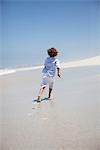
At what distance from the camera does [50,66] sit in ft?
11.5

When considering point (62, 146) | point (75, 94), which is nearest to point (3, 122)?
point (62, 146)

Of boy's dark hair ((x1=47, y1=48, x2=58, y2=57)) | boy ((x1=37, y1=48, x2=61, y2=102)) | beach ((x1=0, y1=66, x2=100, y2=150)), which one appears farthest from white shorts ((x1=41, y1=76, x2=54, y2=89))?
boy's dark hair ((x1=47, y1=48, x2=58, y2=57))

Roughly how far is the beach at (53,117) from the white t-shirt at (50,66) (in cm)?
22

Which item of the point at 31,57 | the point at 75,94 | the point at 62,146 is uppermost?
the point at 31,57

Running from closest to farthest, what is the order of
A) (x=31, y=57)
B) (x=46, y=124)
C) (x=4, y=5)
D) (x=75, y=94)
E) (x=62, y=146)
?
(x=62, y=146) < (x=46, y=124) < (x=4, y=5) < (x=75, y=94) < (x=31, y=57)

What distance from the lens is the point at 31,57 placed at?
4289mm

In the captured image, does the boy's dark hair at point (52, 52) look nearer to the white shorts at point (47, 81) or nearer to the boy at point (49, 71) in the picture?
the boy at point (49, 71)

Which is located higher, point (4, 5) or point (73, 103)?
point (4, 5)

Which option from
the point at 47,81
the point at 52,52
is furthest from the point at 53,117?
the point at 52,52

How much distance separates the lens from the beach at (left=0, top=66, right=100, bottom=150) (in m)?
2.75

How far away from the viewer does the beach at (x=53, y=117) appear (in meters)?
2.75

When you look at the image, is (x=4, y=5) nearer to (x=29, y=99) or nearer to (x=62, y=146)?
(x=29, y=99)

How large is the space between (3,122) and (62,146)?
0.63 meters

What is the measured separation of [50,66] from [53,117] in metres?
0.59
